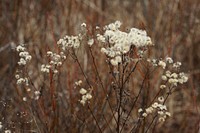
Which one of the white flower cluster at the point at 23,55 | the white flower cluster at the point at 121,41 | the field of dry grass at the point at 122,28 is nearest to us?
the white flower cluster at the point at 121,41

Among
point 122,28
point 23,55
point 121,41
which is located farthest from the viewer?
point 122,28

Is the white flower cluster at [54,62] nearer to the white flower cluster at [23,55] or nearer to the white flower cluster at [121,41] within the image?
the white flower cluster at [23,55]

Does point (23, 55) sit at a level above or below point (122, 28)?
below

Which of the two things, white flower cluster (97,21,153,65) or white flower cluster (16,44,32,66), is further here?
white flower cluster (16,44,32,66)

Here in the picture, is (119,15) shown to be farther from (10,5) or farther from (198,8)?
(10,5)

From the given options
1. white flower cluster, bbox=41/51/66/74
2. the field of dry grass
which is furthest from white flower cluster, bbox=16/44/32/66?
the field of dry grass

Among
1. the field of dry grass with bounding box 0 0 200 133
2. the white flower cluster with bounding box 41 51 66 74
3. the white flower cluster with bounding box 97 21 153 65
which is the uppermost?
the field of dry grass with bounding box 0 0 200 133

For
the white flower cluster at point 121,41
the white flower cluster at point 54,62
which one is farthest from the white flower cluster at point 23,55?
the white flower cluster at point 121,41

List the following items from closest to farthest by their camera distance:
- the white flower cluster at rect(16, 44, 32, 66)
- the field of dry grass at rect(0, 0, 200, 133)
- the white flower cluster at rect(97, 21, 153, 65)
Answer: the white flower cluster at rect(97, 21, 153, 65), the white flower cluster at rect(16, 44, 32, 66), the field of dry grass at rect(0, 0, 200, 133)

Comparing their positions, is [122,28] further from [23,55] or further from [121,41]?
[121,41]

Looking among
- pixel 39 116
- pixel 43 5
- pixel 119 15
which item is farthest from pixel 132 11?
pixel 39 116

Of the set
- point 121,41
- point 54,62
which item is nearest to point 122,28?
point 54,62

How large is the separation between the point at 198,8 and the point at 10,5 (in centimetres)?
197

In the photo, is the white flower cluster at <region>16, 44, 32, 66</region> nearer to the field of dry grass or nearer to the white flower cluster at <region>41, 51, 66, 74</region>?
the white flower cluster at <region>41, 51, 66, 74</region>
